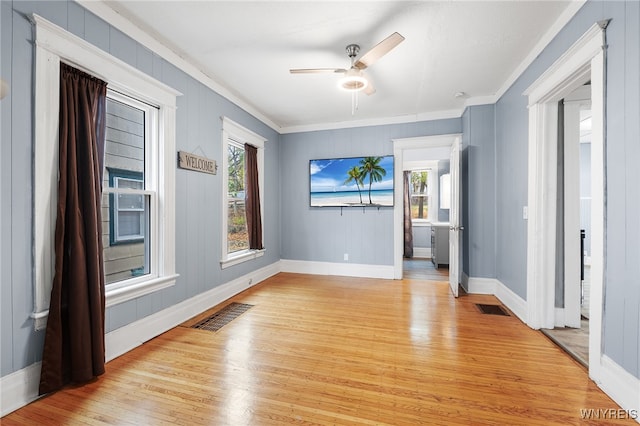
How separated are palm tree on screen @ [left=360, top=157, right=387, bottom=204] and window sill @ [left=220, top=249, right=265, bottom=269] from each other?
2.16m

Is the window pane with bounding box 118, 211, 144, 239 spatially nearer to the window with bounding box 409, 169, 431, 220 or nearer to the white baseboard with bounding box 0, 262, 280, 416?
the white baseboard with bounding box 0, 262, 280, 416

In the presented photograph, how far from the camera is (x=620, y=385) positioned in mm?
1750

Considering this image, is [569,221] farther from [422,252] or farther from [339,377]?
[422,252]

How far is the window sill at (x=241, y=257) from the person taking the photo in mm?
3850

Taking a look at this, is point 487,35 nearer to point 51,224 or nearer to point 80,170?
point 80,170

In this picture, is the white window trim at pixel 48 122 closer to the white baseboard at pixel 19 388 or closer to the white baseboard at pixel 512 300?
the white baseboard at pixel 19 388

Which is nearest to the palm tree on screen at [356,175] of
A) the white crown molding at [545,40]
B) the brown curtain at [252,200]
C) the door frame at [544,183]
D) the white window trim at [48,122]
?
the brown curtain at [252,200]

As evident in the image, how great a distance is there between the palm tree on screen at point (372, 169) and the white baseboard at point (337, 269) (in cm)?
119

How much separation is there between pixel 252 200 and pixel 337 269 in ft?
6.57

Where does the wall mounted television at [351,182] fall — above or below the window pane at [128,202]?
above

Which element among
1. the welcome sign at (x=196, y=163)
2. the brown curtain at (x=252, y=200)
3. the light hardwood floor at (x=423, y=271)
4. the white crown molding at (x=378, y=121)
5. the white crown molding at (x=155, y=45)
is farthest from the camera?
the light hardwood floor at (x=423, y=271)

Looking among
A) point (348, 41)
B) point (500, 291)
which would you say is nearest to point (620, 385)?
point (500, 291)

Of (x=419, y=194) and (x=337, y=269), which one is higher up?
(x=419, y=194)

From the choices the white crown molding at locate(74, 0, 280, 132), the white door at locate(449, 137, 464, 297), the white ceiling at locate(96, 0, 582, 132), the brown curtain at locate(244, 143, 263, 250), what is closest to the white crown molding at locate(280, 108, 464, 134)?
the white ceiling at locate(96, 0, 582, 132)
